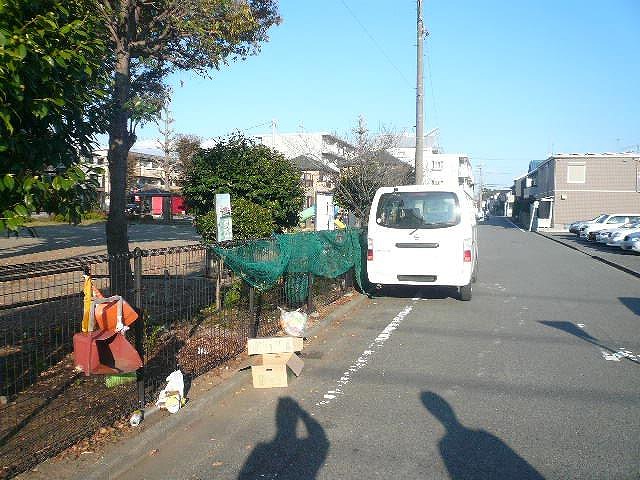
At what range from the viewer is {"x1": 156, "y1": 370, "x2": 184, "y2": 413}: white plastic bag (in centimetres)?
508

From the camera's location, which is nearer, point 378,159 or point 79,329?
point 79,329

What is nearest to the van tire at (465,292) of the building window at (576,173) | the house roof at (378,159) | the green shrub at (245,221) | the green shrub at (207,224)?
the green shrub at (245,221)

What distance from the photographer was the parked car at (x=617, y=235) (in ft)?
86.1

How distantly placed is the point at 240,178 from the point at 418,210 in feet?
11.5

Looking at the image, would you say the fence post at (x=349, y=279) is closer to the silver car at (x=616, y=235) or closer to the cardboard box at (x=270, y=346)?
the cardboard box at (x=270, y=346)

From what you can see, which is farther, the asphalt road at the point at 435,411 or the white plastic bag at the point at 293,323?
the white plastic bag at the point at 293,323

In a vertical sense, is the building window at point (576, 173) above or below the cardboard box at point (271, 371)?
above

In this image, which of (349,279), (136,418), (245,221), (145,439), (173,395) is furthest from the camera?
(349,279)

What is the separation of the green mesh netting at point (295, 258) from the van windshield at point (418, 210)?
1.01 meters

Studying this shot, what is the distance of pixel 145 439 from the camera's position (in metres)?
4.46

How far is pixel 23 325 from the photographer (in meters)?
5.53

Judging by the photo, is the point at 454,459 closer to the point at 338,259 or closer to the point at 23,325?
the point at 23,325

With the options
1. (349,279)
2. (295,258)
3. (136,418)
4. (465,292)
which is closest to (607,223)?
(465,292)

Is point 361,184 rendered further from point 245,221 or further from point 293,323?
point 293,323
